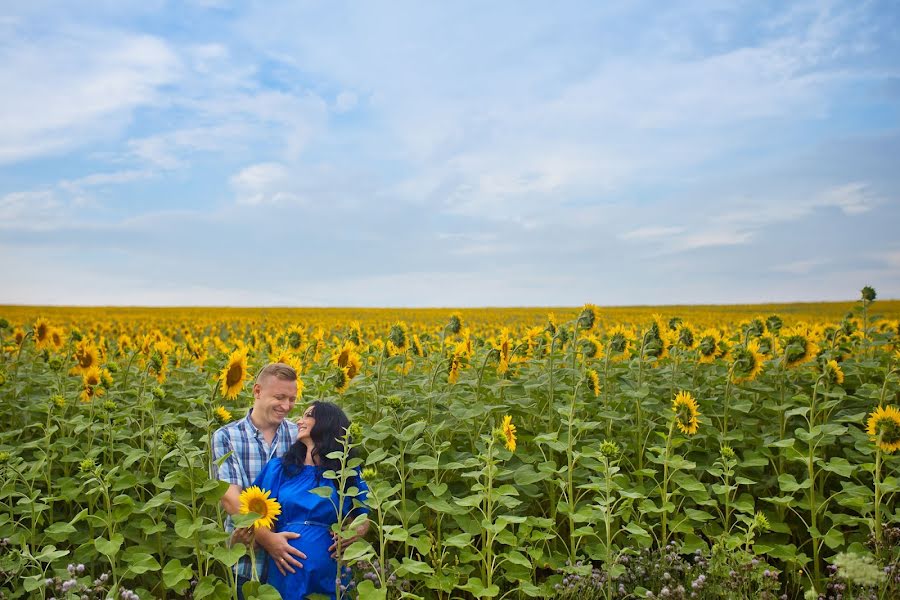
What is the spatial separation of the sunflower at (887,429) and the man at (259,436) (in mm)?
4070

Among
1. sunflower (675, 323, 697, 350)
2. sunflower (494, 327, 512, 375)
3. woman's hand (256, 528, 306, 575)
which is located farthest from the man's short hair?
sunflower (675, 323, 697, 350)

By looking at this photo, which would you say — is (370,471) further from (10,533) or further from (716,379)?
(716,379)

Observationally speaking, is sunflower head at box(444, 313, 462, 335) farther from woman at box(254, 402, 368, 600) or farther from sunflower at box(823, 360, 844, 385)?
sunflower at box(823, 360, 844, 385)

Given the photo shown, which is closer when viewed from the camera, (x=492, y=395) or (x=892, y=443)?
(x=892, y=443)

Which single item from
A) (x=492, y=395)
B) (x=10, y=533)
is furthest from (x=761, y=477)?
(x=10, y=533)

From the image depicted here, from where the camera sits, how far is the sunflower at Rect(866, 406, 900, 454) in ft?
15.8

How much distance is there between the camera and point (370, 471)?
12.6 feet

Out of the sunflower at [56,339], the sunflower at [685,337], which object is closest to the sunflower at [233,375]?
the sunflower at [685,337]

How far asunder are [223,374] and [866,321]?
6938mm

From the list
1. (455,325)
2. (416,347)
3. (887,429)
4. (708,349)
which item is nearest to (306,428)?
(455,325)

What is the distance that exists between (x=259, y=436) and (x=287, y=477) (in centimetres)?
34

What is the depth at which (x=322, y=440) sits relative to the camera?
4.31 metres

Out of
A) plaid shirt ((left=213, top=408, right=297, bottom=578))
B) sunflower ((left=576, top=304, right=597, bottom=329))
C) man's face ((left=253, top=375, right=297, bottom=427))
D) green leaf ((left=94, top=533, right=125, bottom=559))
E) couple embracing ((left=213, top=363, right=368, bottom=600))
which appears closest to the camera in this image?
green leaf ((left=94, top=533, right=125, bottom=559))

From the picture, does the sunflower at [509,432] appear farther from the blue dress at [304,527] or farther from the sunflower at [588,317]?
the sunflower at [588,317]
